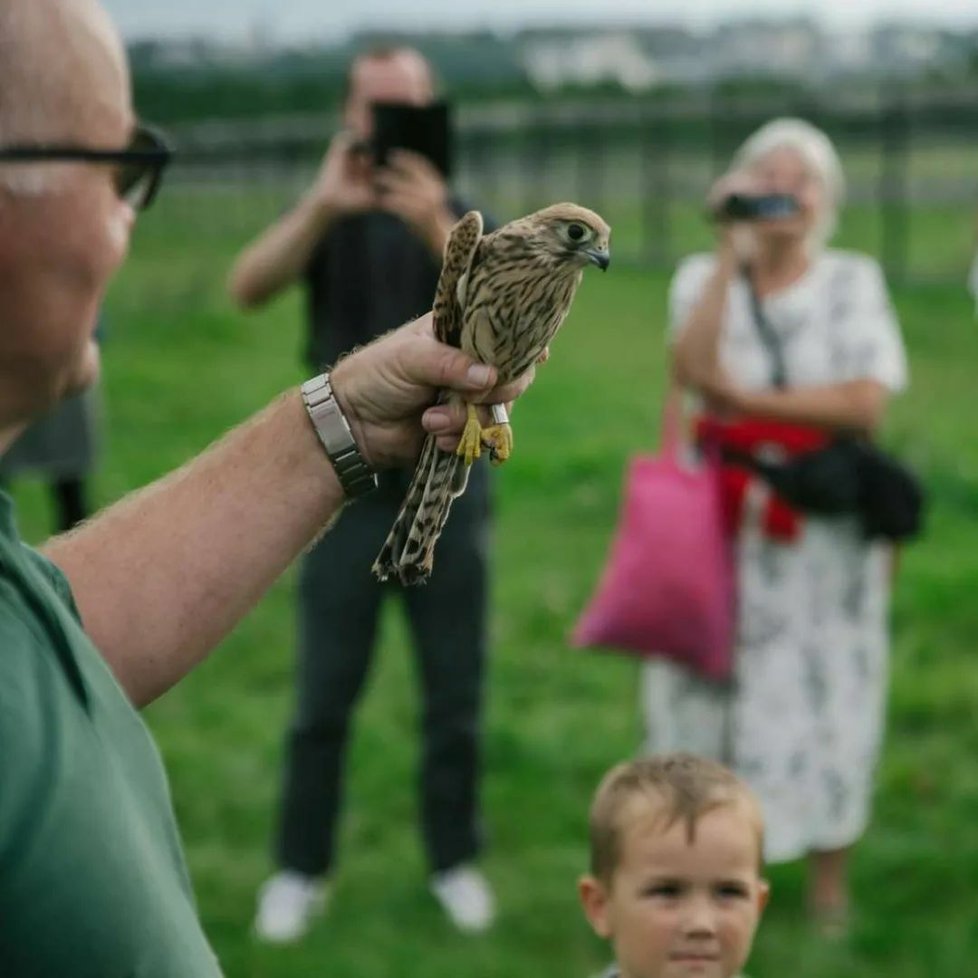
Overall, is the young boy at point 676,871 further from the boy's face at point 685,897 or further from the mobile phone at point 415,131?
the mobile phone at point 415,131

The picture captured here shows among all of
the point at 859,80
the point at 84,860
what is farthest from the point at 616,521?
the point at 859,80

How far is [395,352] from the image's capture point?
2.02 m

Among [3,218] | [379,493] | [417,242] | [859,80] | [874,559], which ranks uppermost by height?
[3,218]

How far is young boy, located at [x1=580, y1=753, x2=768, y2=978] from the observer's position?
2.49 m

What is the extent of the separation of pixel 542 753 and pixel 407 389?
12.2 ft

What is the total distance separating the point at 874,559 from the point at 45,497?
19.0ft

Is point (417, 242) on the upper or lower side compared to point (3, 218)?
lower

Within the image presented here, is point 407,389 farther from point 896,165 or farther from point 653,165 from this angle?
point 653,165

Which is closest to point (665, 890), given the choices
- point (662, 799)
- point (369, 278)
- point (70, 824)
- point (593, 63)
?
point (662, 799)

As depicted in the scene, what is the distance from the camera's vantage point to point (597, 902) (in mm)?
2674

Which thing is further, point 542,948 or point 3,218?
point 542,948

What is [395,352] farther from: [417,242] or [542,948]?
[542,948]

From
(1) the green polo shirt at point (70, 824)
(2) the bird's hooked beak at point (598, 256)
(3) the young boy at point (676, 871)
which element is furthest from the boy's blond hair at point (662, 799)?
(2) the bird's hooked beak at point (598, 256)

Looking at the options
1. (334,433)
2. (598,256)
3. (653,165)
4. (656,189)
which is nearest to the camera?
(598,256)
